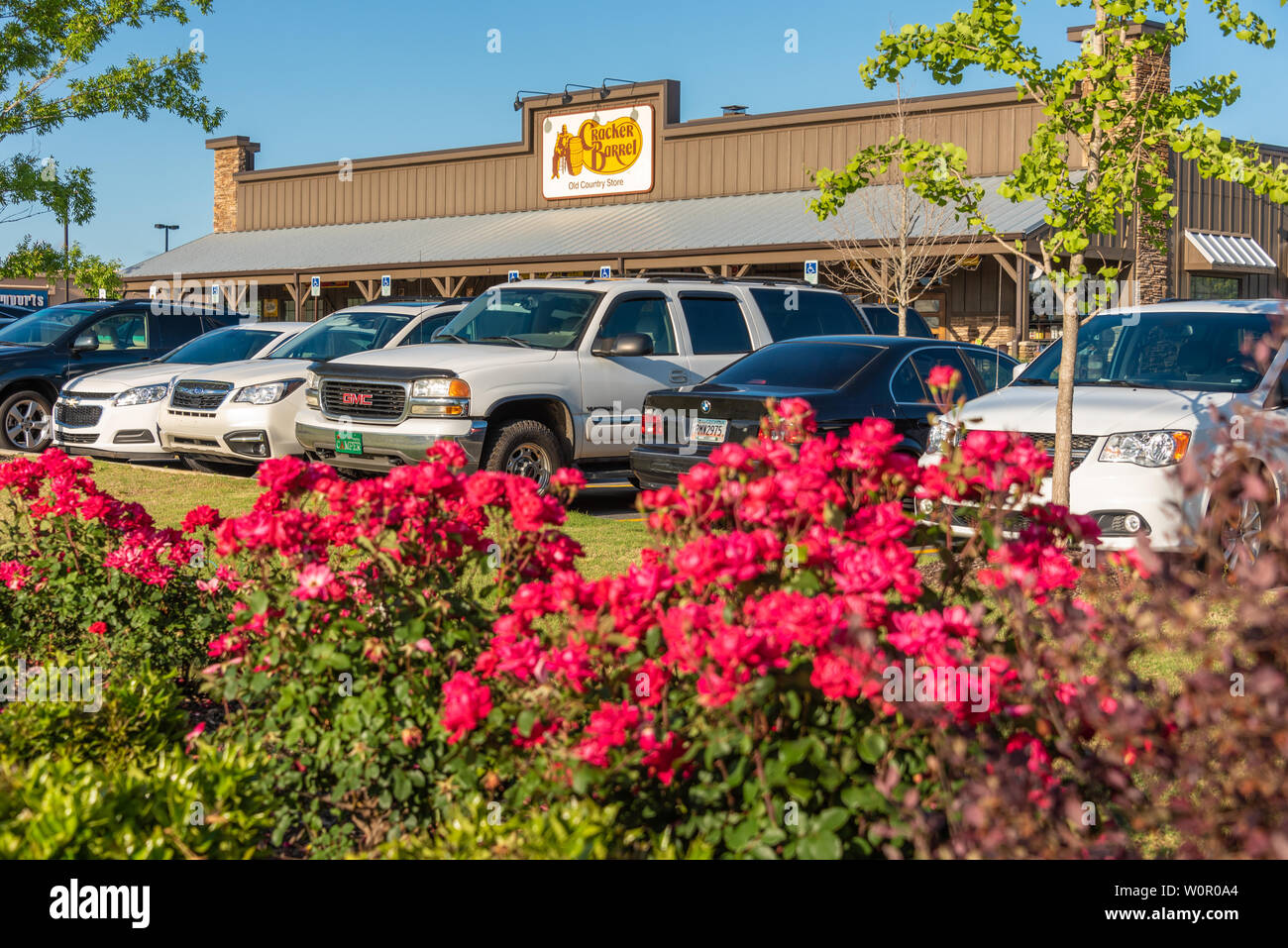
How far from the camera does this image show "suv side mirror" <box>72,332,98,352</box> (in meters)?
16.1

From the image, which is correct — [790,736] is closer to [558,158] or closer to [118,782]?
[118,782]

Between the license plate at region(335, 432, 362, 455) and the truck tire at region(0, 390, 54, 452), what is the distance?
582 centimetres

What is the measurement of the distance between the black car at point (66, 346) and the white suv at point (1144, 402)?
1139 cm

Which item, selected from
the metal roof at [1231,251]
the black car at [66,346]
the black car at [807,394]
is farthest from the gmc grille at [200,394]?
the metal roof at [1231,251]

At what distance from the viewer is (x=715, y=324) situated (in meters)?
12.3

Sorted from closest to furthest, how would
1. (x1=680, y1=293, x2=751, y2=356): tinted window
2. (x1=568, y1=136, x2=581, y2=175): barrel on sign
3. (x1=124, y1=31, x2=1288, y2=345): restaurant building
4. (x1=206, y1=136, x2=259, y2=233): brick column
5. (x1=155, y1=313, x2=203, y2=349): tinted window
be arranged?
1. (x1=680, y1=293, x2=751, y2=356): tinted window
2. (x1=155, y1=313, x2=203, y2=349): tinted window
3. (x1=124, y1=31, x2=1288, y2=345): restaurant building
4. (x1=568, y1=136, x2=581, y2=175): barrel on sign
5. (x1=206, y1=136, x2=259, y2=233): brick column

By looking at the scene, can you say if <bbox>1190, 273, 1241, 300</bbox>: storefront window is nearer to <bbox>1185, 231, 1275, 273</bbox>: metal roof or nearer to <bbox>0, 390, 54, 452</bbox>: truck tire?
<bbox>1185, 231, 1275, 273</bbox>: metal roof

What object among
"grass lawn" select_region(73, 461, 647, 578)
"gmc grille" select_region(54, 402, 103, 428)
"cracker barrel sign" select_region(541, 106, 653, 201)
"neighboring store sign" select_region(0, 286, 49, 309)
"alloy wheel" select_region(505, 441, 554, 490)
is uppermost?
"cracker barrel sign" select_region(541, 106, 653, 201)

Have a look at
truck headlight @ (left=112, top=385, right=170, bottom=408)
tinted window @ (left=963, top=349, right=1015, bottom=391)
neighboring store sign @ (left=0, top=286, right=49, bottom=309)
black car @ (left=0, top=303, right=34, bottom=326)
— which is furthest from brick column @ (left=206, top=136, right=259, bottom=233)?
tinted window @ (left=963, top=349, right=1015, bottom=391)

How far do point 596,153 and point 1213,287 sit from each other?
1554 cm

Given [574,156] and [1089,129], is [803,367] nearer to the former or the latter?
[1089,129]
